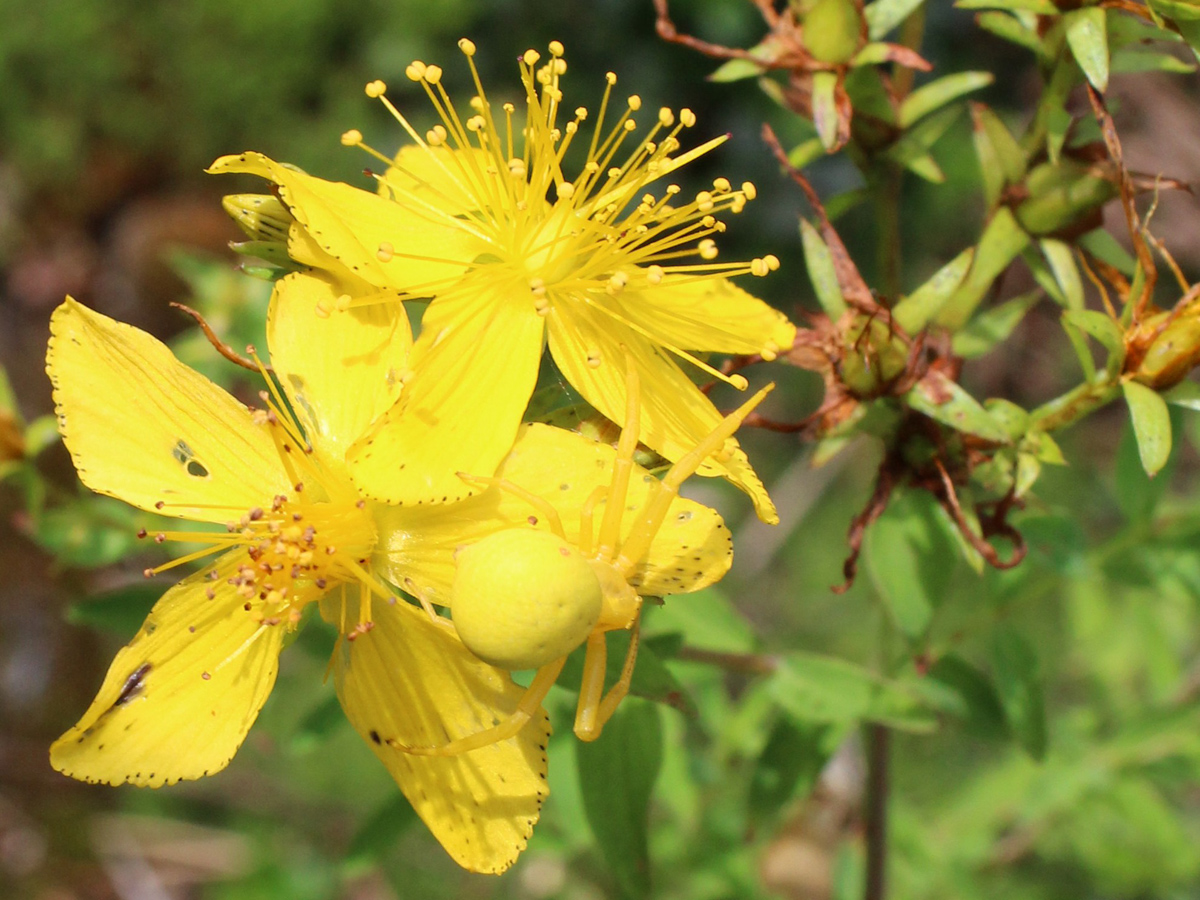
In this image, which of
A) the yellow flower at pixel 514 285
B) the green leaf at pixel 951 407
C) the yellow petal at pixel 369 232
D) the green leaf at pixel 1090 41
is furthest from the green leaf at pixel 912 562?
the yellow petal at pixel 369 232

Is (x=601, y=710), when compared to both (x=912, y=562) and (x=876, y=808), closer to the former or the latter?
(x=912, y=562)

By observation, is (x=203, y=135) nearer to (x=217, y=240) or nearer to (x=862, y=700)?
(x=217, y=240)

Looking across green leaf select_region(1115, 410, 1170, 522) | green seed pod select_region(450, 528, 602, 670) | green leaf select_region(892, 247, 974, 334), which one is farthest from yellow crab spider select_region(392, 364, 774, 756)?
green leaf select_region(1115, 410, 1170, 522)

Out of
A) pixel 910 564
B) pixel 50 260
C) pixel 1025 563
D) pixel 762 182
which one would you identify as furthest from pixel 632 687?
pixel 50 260

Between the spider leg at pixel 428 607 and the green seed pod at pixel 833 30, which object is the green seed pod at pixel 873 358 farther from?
the spider leg at pixel 428 607

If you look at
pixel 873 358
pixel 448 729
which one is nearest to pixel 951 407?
pixel 873 358

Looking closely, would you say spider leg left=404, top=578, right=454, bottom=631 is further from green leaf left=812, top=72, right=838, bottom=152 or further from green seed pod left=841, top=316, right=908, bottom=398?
green leaf left=812, top=72, right=838, bottom=152
